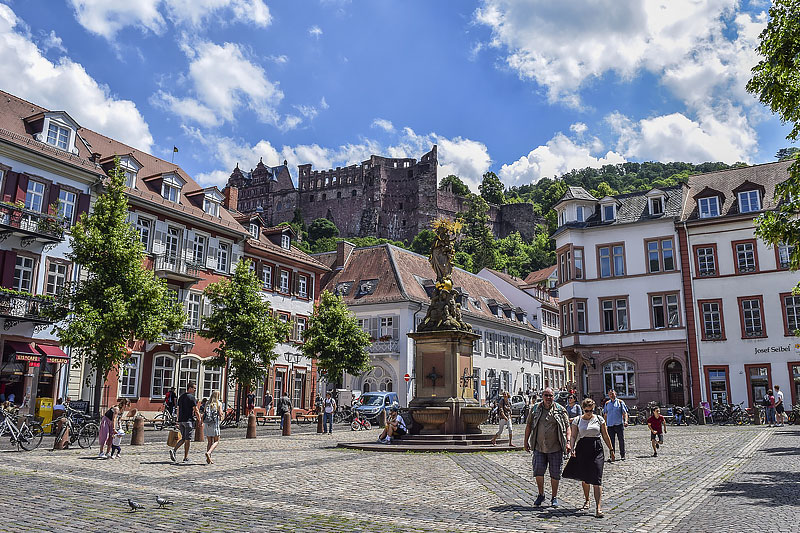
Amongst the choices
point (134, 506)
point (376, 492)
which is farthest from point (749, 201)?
point (134, 506)

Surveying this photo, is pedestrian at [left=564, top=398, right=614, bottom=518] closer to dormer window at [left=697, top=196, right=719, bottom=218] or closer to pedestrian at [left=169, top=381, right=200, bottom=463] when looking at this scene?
pedestrian at [left=169, top=381, right=200, bottom=463]

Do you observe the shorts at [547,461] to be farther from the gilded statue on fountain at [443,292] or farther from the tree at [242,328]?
the tree at [242,328]

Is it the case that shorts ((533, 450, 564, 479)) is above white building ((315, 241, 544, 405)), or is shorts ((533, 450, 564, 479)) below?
below

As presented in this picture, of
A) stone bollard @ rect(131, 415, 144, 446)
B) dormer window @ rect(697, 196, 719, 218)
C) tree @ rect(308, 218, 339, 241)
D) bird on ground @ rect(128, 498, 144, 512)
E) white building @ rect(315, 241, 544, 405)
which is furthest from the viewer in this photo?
tree @ rect(308, 218, 339, 241)

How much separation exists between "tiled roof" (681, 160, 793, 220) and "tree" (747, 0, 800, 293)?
81.1 feet

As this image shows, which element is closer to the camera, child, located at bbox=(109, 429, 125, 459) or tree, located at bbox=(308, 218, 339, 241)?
child, located at bbox=(109, 429, 125, 459)

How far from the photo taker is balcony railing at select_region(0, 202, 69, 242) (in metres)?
26.3

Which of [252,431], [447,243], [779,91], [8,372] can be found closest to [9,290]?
[8,372]

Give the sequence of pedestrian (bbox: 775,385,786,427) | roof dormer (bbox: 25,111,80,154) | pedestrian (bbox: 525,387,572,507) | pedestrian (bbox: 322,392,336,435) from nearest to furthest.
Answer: pedestrian (bbox: 525,387,572,507)
pedestrian (bbox: 322,392,336,435)
roof dormer (bbox: 25,111,80,154)
pedestrian (bbox: 775,385,786,427)

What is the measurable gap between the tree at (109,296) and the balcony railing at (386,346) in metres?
22.6

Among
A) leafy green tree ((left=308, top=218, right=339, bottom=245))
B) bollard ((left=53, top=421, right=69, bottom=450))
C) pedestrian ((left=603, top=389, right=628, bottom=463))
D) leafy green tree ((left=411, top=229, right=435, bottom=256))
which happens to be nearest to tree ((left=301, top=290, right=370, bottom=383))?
bollard ((left=53, top=421, right=69, bottom=450))

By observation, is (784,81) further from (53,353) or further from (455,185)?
(455,185)

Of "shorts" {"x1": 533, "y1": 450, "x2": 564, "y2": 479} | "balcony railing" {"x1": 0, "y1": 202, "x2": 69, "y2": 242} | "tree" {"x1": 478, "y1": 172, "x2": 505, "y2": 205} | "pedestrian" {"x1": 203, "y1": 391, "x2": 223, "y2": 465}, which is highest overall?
"tree" {"x1": 478, "y1": 172, "x2": 505, "y2": 205}

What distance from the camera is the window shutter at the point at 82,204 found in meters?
30.0
